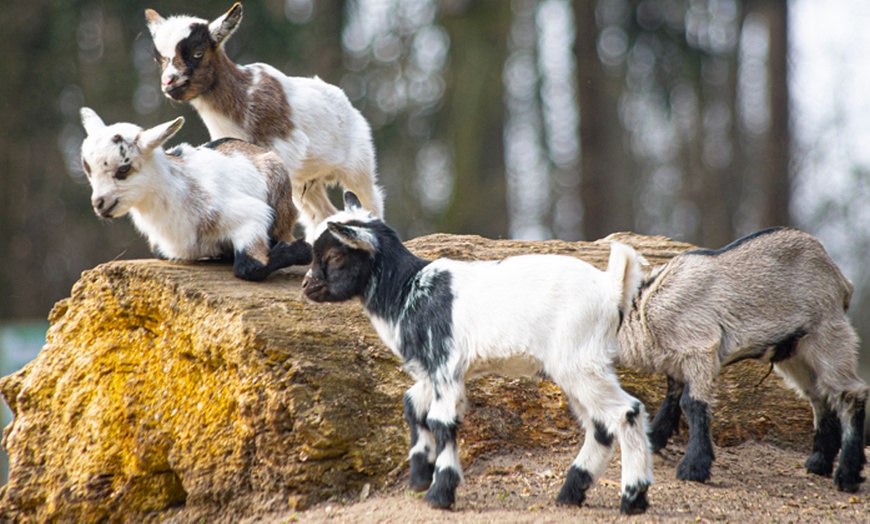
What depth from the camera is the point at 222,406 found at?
5465mm

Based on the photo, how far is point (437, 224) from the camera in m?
16.1

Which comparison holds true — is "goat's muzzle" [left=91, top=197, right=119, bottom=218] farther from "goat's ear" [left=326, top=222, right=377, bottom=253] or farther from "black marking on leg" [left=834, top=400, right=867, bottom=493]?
"black marking on leg" [left=834, top=400, right=867, bottom=493]

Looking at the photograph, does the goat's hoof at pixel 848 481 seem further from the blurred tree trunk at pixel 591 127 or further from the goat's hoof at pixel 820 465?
the blurred tree trunk at pixel 591 127

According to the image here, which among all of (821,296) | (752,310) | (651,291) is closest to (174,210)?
(651,291)

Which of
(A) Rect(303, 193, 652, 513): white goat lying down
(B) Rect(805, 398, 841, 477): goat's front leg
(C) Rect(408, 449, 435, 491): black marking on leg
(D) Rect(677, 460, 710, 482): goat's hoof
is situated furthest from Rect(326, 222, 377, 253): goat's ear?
(B) Rect(805, 398, 841, 477): goat's front leg

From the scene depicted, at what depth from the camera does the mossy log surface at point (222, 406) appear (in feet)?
17.3

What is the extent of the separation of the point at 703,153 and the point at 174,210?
16654 mm

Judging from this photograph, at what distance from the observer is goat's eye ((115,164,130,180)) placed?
5.64 m

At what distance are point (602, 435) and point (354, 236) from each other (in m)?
1.57

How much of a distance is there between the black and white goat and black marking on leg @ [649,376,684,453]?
2972 mm

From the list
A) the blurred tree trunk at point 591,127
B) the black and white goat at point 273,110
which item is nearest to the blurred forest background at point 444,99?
→ the blurred tree trunk at point 591,127

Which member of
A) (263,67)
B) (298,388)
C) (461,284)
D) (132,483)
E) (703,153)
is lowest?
(703,153)

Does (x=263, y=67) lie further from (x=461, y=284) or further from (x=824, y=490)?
(x=824, y=490)

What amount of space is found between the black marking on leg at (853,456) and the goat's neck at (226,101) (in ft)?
14.7
